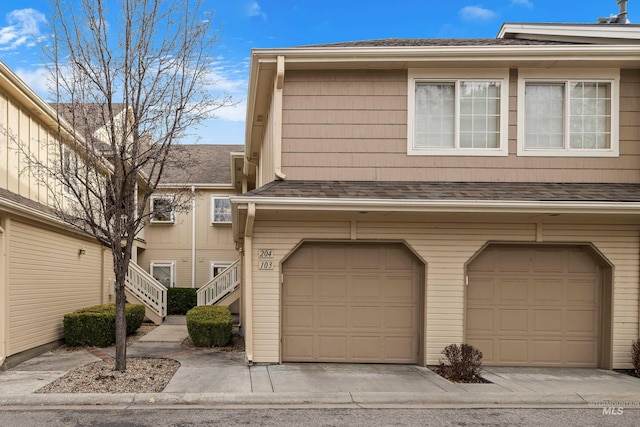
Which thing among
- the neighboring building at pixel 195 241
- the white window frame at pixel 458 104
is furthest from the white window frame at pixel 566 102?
the neighboring building at pixel 195 241

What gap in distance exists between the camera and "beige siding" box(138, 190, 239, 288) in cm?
1958

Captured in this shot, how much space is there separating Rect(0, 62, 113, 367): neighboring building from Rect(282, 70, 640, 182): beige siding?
5.14 m

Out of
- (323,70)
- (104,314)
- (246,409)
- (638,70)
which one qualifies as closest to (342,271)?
(246,409)

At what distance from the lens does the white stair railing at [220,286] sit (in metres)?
15.2

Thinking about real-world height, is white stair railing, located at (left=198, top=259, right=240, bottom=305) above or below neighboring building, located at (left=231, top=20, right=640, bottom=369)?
below

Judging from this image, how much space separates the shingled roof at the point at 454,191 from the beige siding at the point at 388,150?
23cm

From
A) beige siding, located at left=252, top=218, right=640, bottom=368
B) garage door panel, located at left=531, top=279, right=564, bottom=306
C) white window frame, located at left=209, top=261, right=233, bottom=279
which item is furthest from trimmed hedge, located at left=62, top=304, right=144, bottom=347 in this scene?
garage door panel, located at left=531, top=279, right=564, bottom=306

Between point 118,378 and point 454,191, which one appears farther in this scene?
point 454,191

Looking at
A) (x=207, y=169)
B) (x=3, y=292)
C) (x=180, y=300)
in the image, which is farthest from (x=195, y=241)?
(x=3, y=292)

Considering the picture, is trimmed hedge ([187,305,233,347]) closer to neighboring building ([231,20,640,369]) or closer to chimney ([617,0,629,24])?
neighboring building ([231,20,640,369])

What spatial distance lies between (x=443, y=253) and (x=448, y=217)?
67cm

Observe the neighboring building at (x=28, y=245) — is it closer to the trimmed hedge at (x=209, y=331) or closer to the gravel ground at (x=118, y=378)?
the gravel ground at (x=118, y=378)

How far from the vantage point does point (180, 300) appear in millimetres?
18141

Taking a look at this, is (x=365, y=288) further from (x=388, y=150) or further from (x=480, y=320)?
(x=388, y=150)
